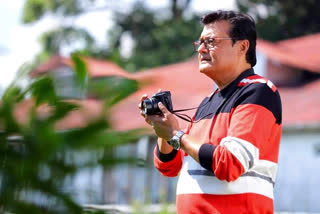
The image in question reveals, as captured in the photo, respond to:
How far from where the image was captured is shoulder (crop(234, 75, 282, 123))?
2252 mm

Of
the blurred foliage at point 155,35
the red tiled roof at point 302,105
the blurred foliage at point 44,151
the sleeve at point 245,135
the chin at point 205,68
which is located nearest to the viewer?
the blurred foliage at point 44,151

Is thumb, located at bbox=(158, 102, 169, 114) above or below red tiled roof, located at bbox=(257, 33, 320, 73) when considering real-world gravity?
above

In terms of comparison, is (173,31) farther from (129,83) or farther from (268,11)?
(129,83)

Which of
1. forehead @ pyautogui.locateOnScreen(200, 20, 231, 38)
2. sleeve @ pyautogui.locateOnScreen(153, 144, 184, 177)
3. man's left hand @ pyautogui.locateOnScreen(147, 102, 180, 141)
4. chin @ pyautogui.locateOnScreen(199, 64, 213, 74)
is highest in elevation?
forehead @ pyautogui.locateOnScreen(200, 20, 231, 38)

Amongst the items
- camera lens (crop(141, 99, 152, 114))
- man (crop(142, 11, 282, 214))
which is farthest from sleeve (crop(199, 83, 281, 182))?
camera lens (crop(141, 99, 152, 114))

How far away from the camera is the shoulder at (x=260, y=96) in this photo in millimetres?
2252

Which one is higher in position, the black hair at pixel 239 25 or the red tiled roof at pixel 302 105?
the black hair at pixel 239 25

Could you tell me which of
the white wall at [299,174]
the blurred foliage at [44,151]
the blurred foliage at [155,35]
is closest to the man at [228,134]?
the blurred foliage at [44,151]

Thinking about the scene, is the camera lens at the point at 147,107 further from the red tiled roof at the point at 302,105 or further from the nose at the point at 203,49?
the red tiled roof at the point at 302,105

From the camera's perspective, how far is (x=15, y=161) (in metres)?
0.91

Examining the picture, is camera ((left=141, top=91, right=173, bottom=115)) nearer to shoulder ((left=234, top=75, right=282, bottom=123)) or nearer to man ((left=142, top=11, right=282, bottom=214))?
man ((left=142, top=11, right=282, bottom=214))

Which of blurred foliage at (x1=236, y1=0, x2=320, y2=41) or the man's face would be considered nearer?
the man's face

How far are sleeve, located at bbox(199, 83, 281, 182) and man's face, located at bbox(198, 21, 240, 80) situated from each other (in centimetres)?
15

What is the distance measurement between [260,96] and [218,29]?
33 centimetres
